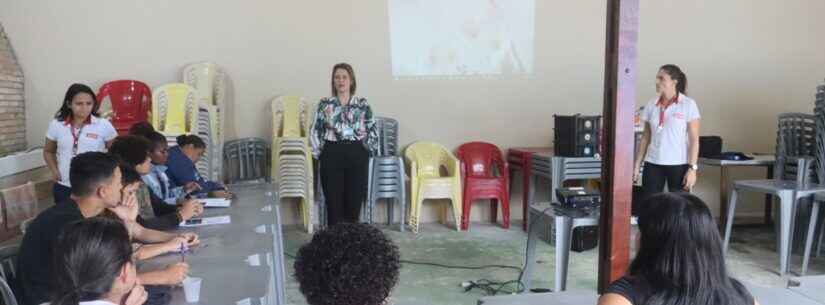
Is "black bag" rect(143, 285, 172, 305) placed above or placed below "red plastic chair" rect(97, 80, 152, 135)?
below

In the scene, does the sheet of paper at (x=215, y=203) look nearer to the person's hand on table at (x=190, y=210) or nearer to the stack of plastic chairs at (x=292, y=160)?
the person's hand on table at (x=190, y=210)

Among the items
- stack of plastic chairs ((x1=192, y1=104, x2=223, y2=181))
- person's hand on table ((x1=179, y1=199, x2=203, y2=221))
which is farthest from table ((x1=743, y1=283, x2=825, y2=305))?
stack of plastic chairs ((x1=192, y1=104, x2=223, y2=181))

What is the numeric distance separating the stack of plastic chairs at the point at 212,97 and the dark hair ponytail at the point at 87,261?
3.87 m

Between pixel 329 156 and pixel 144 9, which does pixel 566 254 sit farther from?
pixel 144 9

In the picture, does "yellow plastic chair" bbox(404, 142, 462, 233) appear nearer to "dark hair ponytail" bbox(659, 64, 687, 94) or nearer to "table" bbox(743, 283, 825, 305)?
"dark hair ponytail" bbox(659, 64, 687, 94)

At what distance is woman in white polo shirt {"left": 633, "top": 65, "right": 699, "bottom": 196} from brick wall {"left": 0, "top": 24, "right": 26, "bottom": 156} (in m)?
5.15

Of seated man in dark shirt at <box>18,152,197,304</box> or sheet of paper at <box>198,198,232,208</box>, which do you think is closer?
seated man in dark shirt at <box>18,152,197,304</box>

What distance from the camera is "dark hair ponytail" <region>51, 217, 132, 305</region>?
4.86 ft

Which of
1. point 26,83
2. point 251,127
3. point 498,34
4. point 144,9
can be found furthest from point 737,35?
point 26,83

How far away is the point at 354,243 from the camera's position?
1.28m

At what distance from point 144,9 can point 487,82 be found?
340 cm

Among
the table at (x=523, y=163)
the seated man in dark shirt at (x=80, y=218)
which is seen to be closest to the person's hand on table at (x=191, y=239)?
the seated man in dark shirt at (x=80, y=218)

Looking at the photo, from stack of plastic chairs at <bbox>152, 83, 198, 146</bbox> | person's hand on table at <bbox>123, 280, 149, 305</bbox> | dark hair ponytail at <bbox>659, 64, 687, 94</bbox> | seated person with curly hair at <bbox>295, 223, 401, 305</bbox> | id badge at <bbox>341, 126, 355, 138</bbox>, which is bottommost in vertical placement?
person's hand on table at <bbox>123, 280, 149, 305</bbox>

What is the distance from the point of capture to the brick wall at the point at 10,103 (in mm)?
5051
